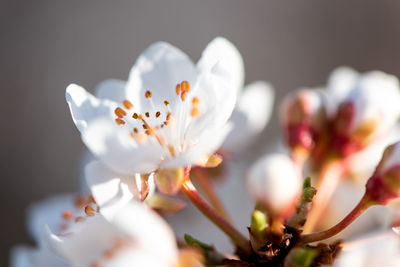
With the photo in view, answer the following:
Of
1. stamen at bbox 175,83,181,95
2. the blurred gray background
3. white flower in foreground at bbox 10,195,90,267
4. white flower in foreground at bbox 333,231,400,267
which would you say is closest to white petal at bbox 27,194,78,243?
white flower in foreground at bbox 10,195,90,267

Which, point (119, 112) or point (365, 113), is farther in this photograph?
point (365, 113)

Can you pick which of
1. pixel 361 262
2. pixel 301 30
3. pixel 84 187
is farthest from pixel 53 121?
pixel 361 262

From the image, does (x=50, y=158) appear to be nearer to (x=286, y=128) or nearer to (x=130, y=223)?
(x=286, y=128)

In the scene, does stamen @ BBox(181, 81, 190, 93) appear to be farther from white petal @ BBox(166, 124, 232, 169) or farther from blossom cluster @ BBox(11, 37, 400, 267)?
white petal @ BBox(166, 124, 232, 169)

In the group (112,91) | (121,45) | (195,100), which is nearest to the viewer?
(195,100)

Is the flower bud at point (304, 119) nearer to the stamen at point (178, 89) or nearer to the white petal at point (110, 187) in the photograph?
the stamen at point (178, 89)

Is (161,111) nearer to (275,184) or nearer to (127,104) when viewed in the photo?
(127,104)

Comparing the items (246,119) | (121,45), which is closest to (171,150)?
(246,119)

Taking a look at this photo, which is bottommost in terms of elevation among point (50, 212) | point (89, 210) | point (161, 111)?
point (50, 212)
